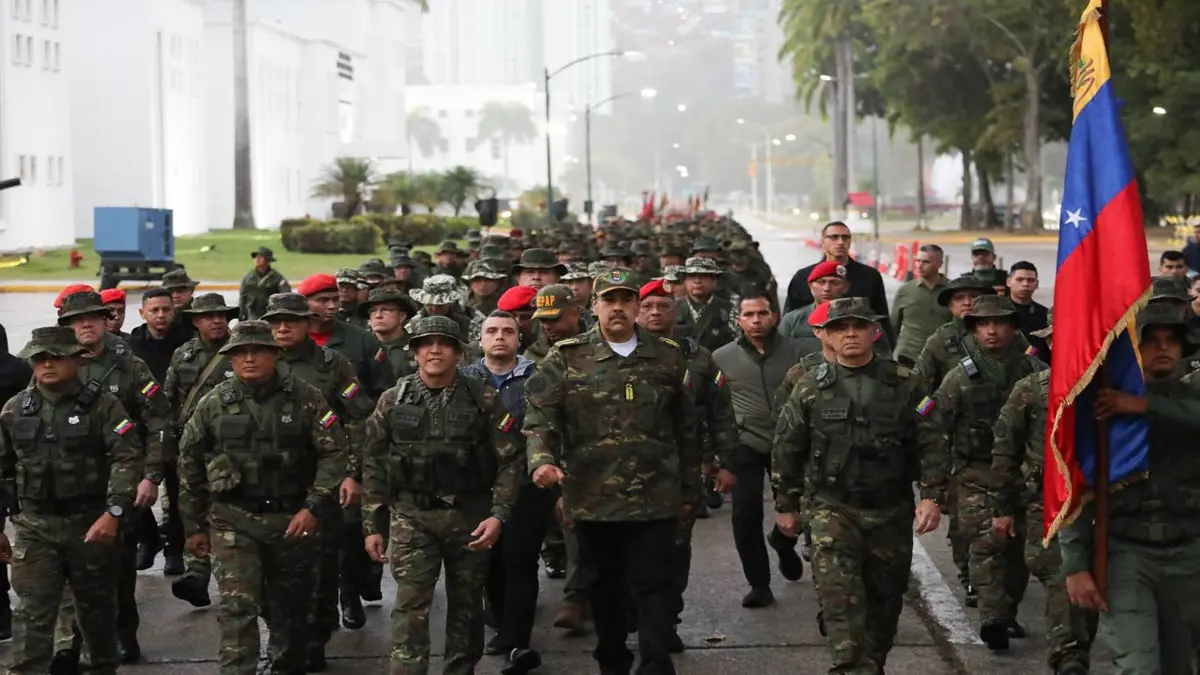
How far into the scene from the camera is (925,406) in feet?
26.6

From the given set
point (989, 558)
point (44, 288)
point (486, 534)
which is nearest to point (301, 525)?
point (486, 534)

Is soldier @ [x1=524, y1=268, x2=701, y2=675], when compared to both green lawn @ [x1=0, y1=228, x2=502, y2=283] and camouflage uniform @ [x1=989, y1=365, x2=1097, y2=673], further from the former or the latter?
green lawn @ [x1=0, y1=228, x2=502, y2=283]

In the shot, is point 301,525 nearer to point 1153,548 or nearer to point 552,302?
point 552,302

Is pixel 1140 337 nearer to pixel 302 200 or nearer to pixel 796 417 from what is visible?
pixel 796 417

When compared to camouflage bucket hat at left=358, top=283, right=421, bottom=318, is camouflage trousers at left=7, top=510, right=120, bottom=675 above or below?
below

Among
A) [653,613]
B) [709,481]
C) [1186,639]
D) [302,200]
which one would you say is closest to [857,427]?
[653,613]

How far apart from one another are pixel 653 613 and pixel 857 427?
1231mm

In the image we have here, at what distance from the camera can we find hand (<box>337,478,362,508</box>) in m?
8.52

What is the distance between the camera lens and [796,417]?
8.07 metres

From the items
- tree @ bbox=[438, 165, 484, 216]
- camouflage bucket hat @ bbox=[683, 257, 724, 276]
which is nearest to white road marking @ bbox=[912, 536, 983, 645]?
camouflage bucket hat @ bbox=[683, 257, 724, 276]

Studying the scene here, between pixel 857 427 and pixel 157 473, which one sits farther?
pixel 157 473

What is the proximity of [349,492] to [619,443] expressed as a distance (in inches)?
54.5

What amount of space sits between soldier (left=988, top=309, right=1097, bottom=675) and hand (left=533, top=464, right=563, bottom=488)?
6.89 ft

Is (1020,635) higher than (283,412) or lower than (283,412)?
lower
